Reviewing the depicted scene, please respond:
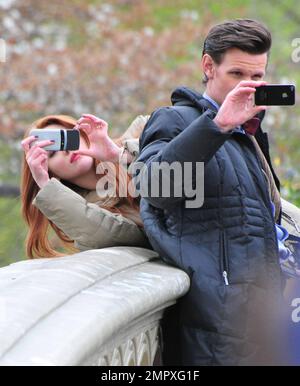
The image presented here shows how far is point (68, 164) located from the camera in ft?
13.1

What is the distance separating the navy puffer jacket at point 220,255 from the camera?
124 inches

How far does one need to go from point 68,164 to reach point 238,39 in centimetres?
94

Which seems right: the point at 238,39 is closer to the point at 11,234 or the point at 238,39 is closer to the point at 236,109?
the point at 236,109

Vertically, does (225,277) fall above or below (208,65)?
below

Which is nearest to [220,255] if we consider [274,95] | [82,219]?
[274,95]

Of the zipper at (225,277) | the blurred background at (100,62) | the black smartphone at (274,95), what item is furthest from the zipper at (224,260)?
the blurred background at (100,62)

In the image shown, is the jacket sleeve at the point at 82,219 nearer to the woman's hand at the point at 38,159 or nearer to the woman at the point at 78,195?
the woman at the point at 78,195

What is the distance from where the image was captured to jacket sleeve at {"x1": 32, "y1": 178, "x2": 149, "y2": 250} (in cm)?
362

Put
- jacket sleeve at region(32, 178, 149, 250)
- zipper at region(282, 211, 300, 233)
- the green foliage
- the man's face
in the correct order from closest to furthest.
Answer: the man's face
jacket sleeve at region(32, 178, 149, 250)
zipper at region(282, 211, 300, 233)
the green foliage

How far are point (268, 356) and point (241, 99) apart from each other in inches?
34.6

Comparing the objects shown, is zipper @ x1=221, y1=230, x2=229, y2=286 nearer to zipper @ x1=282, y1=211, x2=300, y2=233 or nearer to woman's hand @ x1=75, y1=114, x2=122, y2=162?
zipper @ x1=282, y1=211, x2=300, y2=233

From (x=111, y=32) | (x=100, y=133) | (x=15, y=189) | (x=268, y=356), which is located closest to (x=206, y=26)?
(x=111, y=32)

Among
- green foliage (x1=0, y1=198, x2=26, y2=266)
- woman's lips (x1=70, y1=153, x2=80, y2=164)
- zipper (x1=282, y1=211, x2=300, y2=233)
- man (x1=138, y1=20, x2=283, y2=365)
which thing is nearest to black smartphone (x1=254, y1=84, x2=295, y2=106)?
man (x1=138, y1=20, x2=283, y2=365)

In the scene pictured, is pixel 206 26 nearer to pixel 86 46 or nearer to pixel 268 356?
pixel 86 46
